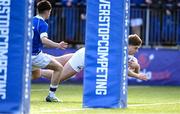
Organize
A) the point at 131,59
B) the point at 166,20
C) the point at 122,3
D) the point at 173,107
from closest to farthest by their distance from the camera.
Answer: the point at 122,3 < the point at 173,107 < the point at 131,59 < the point at 166,20

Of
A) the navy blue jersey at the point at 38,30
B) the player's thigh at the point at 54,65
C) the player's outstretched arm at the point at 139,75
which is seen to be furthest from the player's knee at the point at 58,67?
the player's outstretched arm at the point at 139,75

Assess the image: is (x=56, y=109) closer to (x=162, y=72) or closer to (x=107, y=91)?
(x=107, y=91)

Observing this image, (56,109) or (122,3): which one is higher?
(122,3)

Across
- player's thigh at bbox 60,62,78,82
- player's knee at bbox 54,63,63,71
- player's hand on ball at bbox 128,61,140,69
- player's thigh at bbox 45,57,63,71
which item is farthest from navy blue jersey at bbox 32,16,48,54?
player's hand on ball at bbox 128,61,140,69

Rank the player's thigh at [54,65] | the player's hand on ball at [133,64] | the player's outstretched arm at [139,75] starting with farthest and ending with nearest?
the player's thigh at [54,65] → the player's hand on ball at [133,64] → the player's outstretched arm at [139,75]

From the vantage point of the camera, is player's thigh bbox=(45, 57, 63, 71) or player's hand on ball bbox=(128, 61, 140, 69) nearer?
player's hand on ball bbox=(128, 61, 140, 69)

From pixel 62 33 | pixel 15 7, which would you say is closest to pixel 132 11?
pixel 62 33

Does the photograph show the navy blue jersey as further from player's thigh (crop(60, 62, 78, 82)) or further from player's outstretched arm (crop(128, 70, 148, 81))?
player's outstretched arm (crop(128, 70, 148, 81))

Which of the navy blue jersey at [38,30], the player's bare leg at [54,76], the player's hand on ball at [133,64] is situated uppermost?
the navy blue jersey at [38,30]

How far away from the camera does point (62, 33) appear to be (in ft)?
80.9

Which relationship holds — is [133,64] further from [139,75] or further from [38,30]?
[38,30]

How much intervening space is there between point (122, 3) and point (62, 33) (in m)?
13.2

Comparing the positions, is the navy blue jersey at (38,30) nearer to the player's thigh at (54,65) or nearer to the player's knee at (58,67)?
the player's thigh at (54,65)

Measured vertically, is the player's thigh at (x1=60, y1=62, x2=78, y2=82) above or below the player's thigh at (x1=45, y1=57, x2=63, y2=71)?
below
